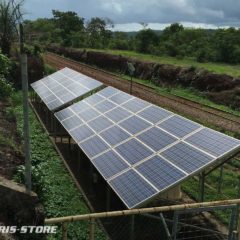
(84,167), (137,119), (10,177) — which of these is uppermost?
(137,119)

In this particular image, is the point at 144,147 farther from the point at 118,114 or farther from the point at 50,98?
the point at 50,98

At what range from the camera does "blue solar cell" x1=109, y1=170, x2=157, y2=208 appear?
1300 cm

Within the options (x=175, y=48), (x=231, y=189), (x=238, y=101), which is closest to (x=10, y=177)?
(x=231, y=189)

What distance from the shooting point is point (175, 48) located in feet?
250

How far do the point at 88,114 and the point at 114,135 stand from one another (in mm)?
4780

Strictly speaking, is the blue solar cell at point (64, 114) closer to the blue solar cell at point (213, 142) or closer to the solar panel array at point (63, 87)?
the solar panel array at point (63, 87)

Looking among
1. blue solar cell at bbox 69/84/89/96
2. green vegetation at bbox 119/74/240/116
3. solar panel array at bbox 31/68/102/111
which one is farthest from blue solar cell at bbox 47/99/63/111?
green vegetation at bbox 119/74/240/116

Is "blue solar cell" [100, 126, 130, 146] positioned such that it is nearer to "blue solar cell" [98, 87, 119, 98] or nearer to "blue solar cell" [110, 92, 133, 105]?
"blue solar cell" [110, 92, 133, 105]

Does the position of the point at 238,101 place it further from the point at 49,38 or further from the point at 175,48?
the point at 49,38

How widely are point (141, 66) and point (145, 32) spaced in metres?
29.9

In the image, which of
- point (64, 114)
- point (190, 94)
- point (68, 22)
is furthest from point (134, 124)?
point (68, 22)

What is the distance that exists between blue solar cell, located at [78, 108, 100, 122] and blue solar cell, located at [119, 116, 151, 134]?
2.97 metres

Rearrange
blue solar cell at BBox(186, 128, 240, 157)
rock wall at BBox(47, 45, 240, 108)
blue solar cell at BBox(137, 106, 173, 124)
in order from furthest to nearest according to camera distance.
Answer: rock wall at BBox(47, 45, 240, 108), blue solar cell at BBox(137, 106, 173, 124), blue solar cell at BBox(186, 128, 240, 157)

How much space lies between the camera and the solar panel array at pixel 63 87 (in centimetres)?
2847
